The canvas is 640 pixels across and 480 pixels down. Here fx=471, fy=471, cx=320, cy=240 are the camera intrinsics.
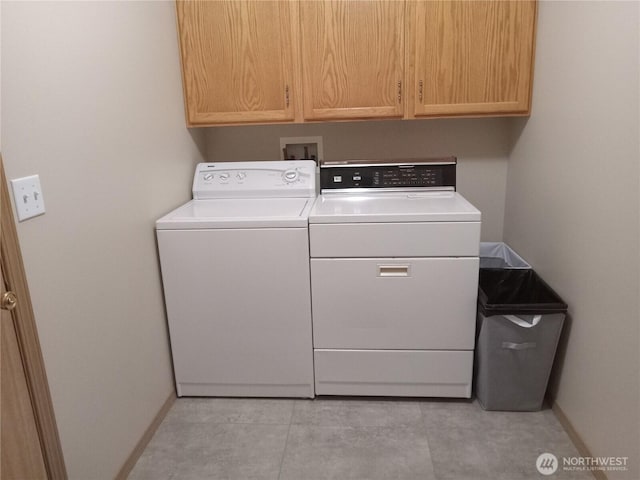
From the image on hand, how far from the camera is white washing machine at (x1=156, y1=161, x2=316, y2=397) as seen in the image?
1988 millimetres

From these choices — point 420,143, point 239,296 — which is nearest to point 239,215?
point 239,296

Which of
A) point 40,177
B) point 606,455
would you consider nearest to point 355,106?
point 40,177

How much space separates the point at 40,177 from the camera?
1301mm

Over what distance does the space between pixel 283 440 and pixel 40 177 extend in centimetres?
134

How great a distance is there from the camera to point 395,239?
1947 mm

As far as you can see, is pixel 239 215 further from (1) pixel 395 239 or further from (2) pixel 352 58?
(2) pixel 352 58

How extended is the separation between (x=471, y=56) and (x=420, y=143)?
558 millimetres

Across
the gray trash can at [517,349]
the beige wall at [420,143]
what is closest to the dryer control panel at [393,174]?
the beige wall at [420,143]

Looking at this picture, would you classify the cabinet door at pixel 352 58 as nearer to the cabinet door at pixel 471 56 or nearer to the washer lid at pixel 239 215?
the cabinet door at pixel 471 56

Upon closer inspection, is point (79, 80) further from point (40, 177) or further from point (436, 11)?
point (436, 11)

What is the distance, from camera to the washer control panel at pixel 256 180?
2.38m

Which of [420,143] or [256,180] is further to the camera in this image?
[420,143]

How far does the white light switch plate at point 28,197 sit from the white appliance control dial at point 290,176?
4.12 feet

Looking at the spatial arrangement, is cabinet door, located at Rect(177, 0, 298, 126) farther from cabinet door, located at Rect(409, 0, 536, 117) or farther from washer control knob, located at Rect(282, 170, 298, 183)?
cabinet door, located at Rect(409, 0, 536, 117)
